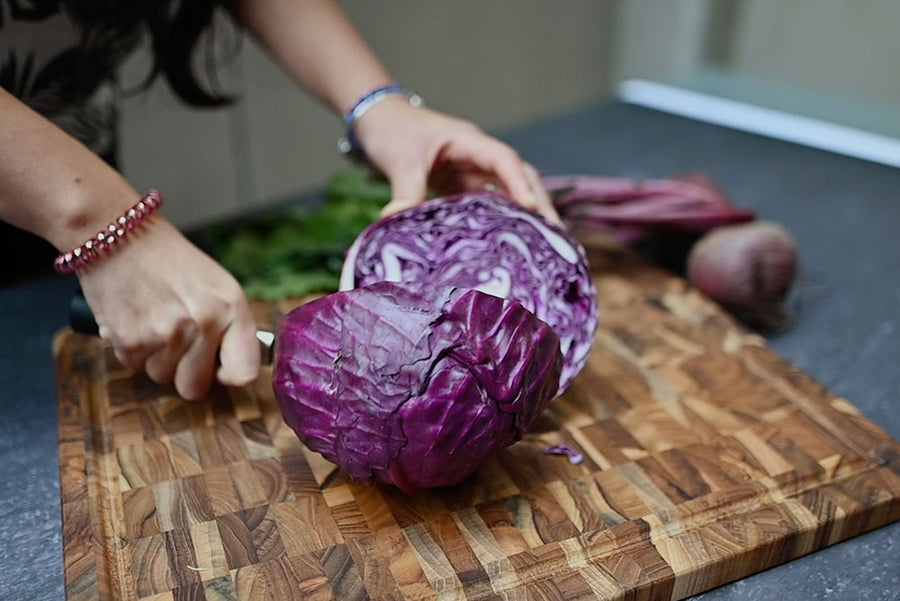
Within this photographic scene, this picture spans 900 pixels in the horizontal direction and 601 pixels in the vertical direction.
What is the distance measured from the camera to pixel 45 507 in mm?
952

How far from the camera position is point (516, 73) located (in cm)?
321

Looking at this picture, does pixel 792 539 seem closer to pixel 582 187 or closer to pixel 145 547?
pixel 145 547

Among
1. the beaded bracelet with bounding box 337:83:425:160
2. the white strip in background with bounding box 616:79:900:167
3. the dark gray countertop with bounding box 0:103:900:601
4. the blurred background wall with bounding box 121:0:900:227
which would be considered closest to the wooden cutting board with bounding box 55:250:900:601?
the dark gray countertop with bounding box 0:103:900:601

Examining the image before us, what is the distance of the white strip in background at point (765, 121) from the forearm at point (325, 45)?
3.78 feet

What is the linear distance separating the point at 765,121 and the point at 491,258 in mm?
1333

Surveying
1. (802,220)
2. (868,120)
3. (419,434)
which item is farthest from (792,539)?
(868,120)

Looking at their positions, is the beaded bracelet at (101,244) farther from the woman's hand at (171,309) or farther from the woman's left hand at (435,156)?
the woman's left hand at (435,156)

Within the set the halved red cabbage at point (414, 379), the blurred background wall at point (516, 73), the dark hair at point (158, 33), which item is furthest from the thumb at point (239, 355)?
the blurred background wall at point (516, 73)

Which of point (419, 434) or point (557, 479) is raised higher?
point (419, 434)

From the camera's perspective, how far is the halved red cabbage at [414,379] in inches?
32.7

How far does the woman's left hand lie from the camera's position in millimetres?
1236

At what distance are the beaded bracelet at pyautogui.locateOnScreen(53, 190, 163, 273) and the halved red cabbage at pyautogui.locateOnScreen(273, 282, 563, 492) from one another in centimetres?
23

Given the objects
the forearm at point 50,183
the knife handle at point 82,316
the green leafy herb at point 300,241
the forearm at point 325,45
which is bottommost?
the green leafy herb at point 300,241

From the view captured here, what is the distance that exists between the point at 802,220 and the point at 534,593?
115 centimetres
